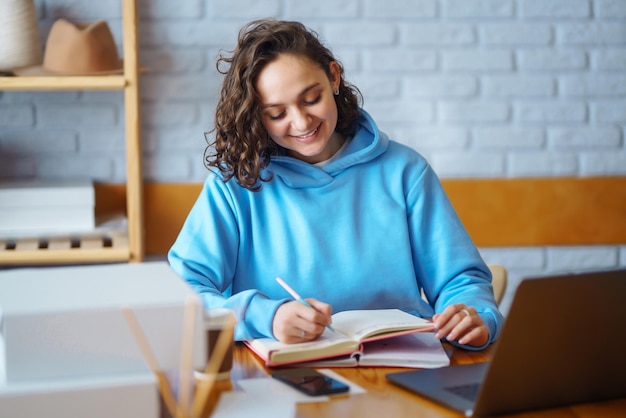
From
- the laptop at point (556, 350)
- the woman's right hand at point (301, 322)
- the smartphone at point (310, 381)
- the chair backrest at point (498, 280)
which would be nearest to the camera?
the laptop at point (556, 350)

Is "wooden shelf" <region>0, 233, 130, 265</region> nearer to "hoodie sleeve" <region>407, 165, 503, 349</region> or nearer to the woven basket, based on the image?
the woven basket

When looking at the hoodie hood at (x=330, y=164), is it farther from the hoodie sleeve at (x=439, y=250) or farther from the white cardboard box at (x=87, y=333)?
the white cardboard box at (x=87, y=333)

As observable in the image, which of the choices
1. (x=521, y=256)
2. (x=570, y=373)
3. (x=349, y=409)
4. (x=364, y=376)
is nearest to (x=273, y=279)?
(x=364, y=376)

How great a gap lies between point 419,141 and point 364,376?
1.50 metres

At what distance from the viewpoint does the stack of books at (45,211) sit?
86.9 inches

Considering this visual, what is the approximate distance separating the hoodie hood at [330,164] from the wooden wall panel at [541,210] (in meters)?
0.87

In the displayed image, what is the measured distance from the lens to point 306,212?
1701 mm

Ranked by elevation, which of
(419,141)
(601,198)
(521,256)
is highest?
(419,141)

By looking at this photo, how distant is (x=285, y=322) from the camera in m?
1.30

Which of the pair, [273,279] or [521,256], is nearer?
[273,279]

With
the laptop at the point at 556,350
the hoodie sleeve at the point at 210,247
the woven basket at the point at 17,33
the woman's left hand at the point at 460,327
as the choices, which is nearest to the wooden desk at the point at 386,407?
the laptop at the point at 556,350

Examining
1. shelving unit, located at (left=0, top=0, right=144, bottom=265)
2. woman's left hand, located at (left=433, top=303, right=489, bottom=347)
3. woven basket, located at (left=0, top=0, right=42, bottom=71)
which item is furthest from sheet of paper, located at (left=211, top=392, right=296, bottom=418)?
woven basket, located at (left=0, top=0, right=42, bottom=71)

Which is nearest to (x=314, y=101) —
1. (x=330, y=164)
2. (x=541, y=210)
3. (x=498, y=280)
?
(x=330, y=164)

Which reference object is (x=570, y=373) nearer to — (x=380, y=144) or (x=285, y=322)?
(x=285, y=322)
